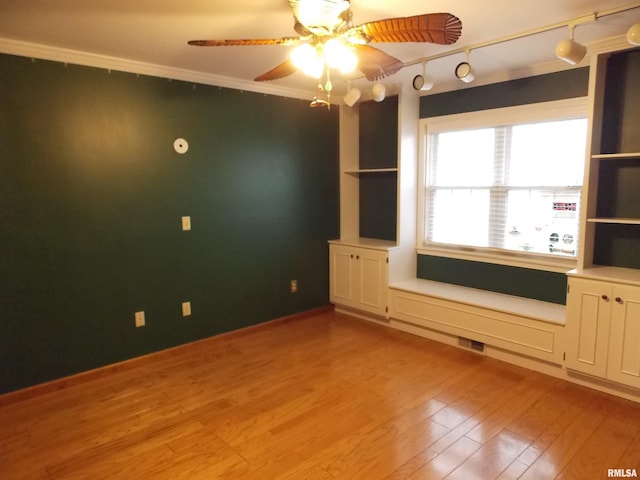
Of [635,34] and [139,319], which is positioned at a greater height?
[635,34]

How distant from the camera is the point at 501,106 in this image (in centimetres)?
360

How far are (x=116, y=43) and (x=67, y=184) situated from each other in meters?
1.06

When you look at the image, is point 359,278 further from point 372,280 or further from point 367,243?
point 367,243

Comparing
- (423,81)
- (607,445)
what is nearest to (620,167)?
(423,81)

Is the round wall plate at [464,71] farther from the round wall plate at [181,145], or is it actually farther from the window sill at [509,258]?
the round wall plate at [181,145]

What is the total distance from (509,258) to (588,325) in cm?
97

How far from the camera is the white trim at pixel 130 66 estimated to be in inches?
108

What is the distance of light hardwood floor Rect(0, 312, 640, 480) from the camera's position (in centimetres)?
217

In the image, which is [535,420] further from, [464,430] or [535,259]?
[535,259]

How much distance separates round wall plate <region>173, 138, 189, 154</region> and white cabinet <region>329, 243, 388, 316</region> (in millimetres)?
1901

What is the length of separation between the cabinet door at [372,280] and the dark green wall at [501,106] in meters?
0.51

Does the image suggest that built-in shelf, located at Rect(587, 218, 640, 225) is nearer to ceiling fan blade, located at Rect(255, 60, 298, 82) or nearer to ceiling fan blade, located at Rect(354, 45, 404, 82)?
ceiling fan blade, located at Rect(354, 45, 404, 82)

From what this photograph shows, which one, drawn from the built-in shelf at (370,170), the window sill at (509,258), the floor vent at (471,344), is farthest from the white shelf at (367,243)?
the floor vent at (471,344)

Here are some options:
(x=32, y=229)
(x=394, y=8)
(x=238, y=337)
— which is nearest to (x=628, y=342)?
(x=394, y=8)
